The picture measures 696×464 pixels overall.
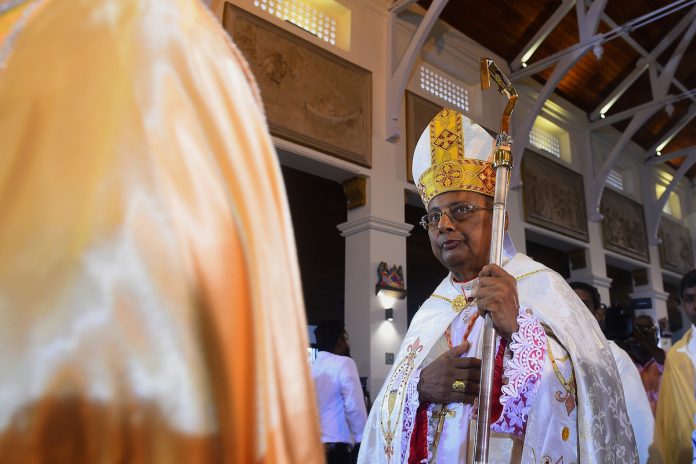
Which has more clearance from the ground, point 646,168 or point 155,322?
point 646,168

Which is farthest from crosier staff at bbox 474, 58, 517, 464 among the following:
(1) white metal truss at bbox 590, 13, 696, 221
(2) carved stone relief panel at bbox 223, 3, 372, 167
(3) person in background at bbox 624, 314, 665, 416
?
(1) white metal truss at bbox 590, 13, 696, 221

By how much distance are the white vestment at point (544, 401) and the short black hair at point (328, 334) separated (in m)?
2.28

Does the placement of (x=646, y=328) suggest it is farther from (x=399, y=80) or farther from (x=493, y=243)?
(x=399, y=80)

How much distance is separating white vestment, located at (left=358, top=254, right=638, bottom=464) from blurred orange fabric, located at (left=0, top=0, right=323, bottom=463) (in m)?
1.21

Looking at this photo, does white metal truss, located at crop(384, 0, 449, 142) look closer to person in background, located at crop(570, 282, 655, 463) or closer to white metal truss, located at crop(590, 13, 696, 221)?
white metal truss, located at crop(590, 13, 696, 221)

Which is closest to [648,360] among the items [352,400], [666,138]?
[352,400]

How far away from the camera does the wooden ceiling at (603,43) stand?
9.12 m

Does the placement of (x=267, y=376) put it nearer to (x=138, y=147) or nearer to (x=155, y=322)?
(x=155, y=322)

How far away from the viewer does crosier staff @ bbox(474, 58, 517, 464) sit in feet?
5.02

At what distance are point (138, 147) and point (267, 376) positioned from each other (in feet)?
0.82

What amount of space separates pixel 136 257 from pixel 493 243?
4.66 feet

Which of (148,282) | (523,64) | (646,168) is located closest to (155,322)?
(148,282)

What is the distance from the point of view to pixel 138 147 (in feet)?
1.75

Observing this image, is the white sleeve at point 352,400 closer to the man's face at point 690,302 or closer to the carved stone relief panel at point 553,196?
the man's face at point 690,302
